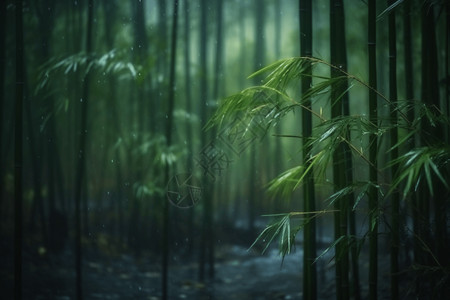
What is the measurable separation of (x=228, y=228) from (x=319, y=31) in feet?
8.30

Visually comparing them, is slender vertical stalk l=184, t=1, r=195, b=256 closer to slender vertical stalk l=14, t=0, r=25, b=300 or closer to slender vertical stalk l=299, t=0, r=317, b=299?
slender vertical stalk l=14, t=0, r=25, b=300

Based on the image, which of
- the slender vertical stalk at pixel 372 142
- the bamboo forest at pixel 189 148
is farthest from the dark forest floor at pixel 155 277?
the slender vertical stalk at pixel 372 142

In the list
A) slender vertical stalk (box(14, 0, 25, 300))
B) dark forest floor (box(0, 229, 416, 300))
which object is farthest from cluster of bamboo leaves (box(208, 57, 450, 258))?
dark forest floor (box(0, 229, 416, 300))

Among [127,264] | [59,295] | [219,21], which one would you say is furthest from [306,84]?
[127,264]

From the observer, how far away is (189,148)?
469 centimetres

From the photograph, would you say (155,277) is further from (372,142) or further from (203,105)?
(372,142)

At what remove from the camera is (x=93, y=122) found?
205 inches

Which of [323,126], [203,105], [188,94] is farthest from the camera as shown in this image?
[188,94]

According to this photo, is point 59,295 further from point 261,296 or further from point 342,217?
point 342,217

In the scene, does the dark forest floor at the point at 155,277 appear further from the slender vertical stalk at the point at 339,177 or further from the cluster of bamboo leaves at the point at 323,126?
the cluster of bamboo leaves at the point at 323,126

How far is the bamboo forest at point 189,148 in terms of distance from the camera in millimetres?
2148

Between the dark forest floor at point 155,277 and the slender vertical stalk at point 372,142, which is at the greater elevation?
the slender vertical stalk at point 372,142

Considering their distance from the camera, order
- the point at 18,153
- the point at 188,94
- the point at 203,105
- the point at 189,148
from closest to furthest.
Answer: the point at 18,153
the point at 203,105
the point at 188,94
the point at 189,148

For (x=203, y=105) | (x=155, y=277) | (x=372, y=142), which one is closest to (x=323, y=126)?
(x=372, y=142)
